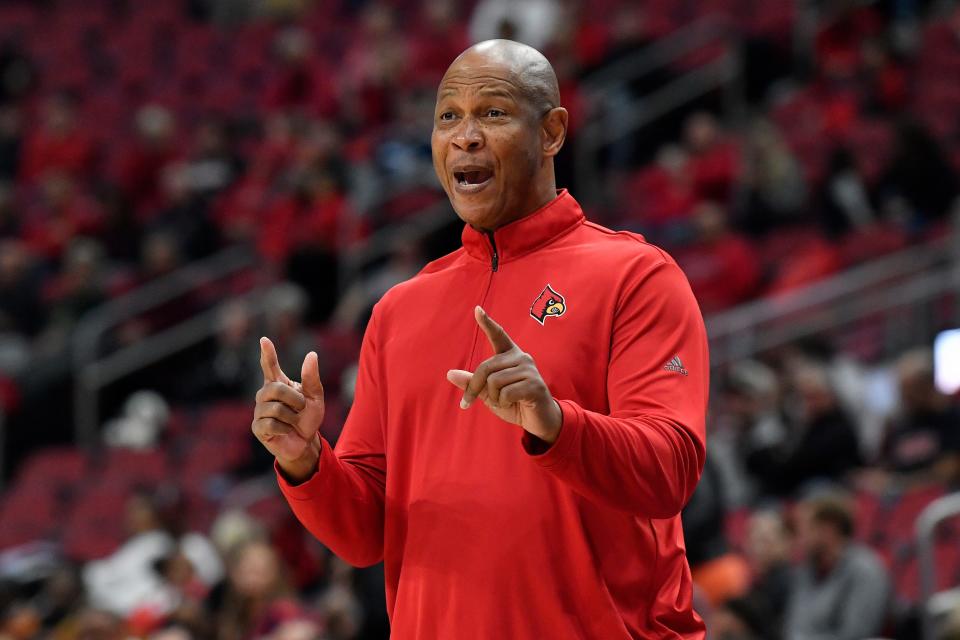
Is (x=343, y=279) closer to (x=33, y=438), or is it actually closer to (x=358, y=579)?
(x=33, y=438)

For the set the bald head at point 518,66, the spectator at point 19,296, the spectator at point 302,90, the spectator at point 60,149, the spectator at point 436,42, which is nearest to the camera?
the bald head at point 518,66

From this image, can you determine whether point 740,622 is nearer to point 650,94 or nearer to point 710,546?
point 710,546

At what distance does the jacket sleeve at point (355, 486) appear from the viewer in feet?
9.41

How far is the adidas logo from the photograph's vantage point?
2.68 m

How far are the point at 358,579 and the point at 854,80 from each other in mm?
6422

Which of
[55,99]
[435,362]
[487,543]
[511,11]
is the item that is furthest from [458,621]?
[55,99]

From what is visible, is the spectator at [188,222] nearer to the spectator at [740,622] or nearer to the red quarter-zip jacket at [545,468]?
the spectator at [740,622]

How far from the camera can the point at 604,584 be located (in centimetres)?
269

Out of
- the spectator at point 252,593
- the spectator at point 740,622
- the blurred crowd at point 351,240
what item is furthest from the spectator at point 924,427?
the spectator at point 252,593

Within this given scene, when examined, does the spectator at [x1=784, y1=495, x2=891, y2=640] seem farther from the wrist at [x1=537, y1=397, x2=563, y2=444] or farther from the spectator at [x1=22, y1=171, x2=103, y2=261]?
the spectator at [x1=22, y1=171, x2=103, y2=261]

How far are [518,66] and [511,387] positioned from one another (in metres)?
0.76

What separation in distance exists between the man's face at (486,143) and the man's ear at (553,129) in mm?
25

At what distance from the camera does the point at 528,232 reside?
2.93 meters

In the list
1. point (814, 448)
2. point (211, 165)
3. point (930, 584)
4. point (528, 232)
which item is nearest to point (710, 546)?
point (930, 584)
